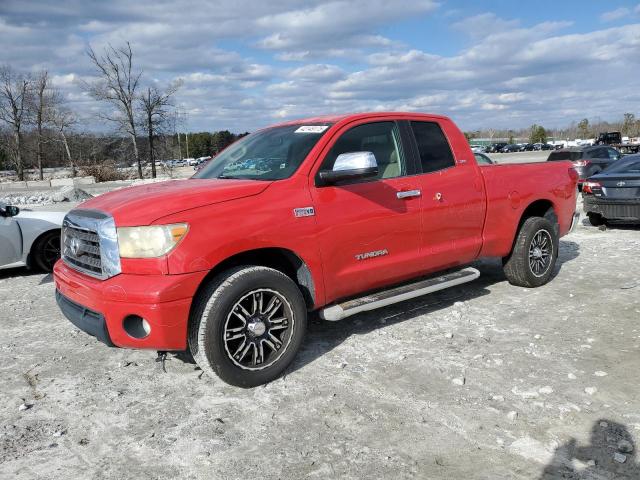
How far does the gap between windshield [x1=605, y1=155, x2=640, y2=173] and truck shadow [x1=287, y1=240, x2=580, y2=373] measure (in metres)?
4.56

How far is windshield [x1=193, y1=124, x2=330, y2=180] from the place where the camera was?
14.2ft

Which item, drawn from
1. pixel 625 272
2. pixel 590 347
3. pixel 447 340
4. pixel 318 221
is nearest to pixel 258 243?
pixel 318 221

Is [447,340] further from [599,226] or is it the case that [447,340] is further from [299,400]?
[599,226]

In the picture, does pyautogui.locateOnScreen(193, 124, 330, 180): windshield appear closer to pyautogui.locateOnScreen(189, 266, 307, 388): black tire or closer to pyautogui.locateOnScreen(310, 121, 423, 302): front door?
pyautogui.locateOnScreen(310, 121, 423, 302): front door

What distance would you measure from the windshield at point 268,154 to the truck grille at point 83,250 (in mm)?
1254

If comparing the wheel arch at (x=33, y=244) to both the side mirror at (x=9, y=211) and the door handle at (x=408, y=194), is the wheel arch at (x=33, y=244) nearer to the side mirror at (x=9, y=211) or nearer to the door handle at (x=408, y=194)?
the side mirror at (x=9, y=211)

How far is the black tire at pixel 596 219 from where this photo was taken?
1028 cm

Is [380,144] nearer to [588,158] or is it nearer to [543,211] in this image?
[543,211]

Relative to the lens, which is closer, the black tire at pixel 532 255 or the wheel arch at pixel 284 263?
the wheel arch at pixel 284 263

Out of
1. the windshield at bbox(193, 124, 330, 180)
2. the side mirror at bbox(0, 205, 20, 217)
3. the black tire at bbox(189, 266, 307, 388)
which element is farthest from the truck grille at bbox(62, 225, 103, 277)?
the side mirror at bbox(0, 205, 20, 217)

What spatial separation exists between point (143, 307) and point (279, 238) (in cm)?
104

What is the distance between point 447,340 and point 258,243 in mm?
1938

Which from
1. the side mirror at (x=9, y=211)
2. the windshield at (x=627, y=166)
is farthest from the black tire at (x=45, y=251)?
the windshield at (x=627, y=166)

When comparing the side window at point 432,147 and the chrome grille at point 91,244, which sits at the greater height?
the side window at point 432,147
